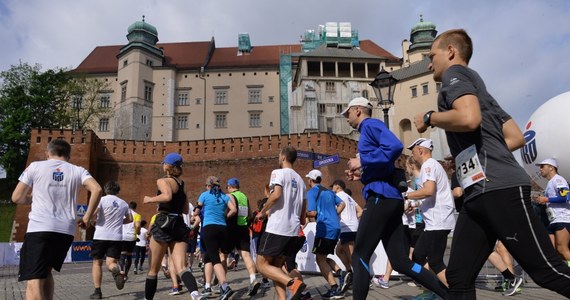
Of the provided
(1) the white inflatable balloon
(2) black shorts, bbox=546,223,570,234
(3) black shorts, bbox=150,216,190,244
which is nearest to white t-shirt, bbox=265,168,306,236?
(3) black shorts, bbox=150,216,190,244

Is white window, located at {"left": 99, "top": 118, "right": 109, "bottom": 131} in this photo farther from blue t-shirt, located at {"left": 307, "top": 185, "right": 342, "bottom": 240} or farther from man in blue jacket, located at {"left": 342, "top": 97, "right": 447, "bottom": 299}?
man in blue jacket, located at {"left": 342, "top": 97, "right": 447, "bottom": 299}

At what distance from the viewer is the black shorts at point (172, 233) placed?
5.93 m

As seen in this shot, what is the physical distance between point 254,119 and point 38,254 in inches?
2304

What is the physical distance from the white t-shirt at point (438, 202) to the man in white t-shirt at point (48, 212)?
13.0 feet

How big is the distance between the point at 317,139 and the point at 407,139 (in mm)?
19873

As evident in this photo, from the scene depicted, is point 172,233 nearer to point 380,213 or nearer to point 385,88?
point 380,213

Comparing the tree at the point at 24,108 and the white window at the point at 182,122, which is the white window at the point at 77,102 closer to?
the tree at the point at 24,108

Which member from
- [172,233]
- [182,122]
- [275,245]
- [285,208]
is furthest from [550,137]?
[182,122]

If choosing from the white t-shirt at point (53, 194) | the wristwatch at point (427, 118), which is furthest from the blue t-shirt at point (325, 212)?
the wristwatch at point (427, 118)

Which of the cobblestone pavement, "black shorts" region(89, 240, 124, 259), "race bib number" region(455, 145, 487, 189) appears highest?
"race bib number" region(455, 145, 487, 189)

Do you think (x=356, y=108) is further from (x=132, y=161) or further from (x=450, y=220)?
(x=132, y=161)

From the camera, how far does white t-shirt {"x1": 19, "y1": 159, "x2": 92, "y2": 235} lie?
4539 millimetres

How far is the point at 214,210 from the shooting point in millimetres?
7516

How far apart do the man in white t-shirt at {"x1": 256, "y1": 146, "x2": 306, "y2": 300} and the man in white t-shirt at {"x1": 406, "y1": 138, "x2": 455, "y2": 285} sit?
1387mm
